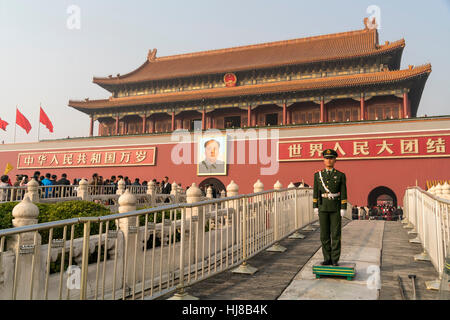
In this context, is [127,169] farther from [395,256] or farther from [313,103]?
[395,256]

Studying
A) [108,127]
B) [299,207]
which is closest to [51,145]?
[108,127]

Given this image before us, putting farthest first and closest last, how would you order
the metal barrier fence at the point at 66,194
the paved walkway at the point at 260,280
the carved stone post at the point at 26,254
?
the metal barrier fence at the point at 66,194
the paved walkway at the point at 260,280
the carved stone post at the point at 26,254

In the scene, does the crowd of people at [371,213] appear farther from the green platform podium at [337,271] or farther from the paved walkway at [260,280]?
the green platform podium at [337,271]

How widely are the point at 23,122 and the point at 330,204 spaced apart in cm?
2192

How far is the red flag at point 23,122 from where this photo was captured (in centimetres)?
2112

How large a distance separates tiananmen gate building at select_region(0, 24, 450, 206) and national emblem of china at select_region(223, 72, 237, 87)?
6 centimetres

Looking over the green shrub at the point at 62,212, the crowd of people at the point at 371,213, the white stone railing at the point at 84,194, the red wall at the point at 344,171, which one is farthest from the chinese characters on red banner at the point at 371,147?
the green shrub at the point at 62,212

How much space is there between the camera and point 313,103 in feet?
68.2

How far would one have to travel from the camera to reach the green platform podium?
12.7 ft

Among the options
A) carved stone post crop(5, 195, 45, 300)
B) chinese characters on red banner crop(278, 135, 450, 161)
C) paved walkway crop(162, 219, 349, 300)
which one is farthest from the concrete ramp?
chinese characters on red banner crop(278, 135, 450, 161)

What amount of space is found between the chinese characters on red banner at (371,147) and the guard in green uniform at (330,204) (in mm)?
12704

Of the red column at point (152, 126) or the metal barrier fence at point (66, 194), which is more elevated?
the red column at point (152, 126)


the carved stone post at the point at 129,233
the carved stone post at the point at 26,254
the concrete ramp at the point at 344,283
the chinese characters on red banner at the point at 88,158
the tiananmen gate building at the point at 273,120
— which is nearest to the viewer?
the carved stone post at the point at 26,254
